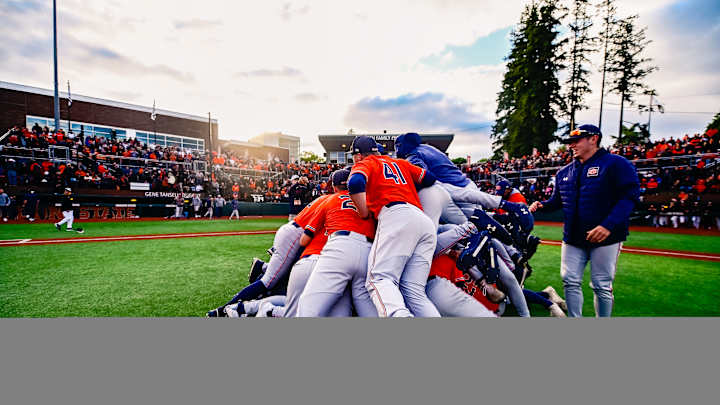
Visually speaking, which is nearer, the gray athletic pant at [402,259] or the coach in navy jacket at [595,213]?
the gray athletic pant at [402,259]

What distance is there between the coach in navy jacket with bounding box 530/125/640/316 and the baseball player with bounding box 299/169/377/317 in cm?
173

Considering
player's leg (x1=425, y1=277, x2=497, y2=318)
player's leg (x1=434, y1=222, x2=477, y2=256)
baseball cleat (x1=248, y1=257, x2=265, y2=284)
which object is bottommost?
baseball cleat (x1=248, y1=257, x2=265, y2=284)

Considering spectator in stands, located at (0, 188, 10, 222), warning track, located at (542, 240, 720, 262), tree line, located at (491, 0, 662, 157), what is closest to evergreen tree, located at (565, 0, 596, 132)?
tree line, located at (491, 0, 662, 157)

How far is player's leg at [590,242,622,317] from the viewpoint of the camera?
2.63 metres

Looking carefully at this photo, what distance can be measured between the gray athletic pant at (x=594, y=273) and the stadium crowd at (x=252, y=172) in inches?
314

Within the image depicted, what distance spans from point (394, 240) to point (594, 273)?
5.77 ft

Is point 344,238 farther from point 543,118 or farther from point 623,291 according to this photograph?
point 543,118

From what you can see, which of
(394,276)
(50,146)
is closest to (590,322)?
(394,276)

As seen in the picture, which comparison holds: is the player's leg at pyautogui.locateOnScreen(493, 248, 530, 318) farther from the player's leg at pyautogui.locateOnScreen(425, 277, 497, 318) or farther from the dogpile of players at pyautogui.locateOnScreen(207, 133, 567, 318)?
the player's leg at pyautogui.locateOnScreen(425, 277, 497, 318)

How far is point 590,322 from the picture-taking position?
2629mm

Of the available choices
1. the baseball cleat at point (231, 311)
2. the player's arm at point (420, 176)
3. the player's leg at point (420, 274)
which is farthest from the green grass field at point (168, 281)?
the player's arm at point (420, 176)

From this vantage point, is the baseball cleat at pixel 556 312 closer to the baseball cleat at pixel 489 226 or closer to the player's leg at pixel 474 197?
the baseball cleat at pixel 489 226

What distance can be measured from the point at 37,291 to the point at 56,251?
3369 mm

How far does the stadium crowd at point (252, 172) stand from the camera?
1146 cm
